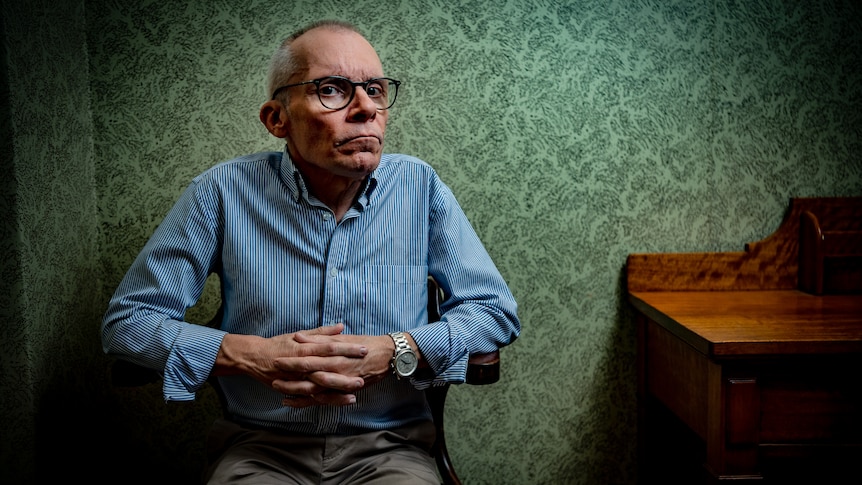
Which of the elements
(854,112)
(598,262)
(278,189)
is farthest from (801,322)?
(278,189)

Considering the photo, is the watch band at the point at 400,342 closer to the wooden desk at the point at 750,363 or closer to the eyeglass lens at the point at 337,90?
the eyeglass lens at the point at 337,90

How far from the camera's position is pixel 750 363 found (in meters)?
1.41

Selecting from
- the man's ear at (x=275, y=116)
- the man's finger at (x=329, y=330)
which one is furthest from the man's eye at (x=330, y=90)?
the man's finger at (x=329, y=330)

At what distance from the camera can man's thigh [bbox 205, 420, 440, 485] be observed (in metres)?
1.30

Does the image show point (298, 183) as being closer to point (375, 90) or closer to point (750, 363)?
point (375, 90)

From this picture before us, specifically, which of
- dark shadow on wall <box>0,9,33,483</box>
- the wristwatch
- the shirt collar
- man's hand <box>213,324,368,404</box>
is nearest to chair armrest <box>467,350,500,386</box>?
the wristwatch

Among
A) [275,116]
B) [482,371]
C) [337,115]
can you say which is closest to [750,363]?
[482,371]

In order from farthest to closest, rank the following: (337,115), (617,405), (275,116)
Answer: (617,405) < (275,116) < (337,115)

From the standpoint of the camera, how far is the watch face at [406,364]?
4.29ft

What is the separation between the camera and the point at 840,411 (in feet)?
4.77

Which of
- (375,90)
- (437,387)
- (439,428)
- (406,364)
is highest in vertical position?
(375,90)

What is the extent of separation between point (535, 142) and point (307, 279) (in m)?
0.85

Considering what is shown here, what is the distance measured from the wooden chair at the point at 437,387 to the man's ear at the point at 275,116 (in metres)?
0.46

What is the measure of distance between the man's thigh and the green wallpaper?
583 mm
